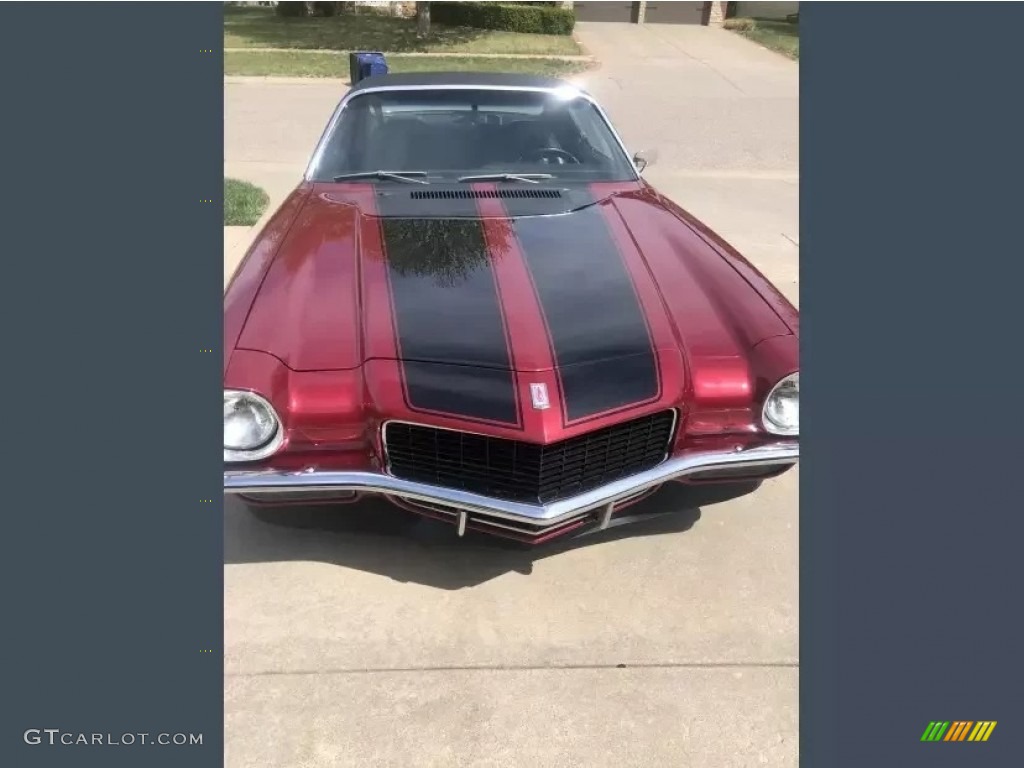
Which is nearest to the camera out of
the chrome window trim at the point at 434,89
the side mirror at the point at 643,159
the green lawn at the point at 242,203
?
the chrome window trim at the point at 434,89

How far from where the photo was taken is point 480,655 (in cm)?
215

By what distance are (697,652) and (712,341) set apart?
2.91 ft

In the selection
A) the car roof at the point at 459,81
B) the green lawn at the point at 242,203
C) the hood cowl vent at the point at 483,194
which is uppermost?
the car roof at the point at 459,81

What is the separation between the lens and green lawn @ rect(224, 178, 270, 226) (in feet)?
18.4

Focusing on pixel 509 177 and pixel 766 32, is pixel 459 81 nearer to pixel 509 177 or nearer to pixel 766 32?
pixel 509 177

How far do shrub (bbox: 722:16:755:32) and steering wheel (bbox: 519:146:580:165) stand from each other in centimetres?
Answer: 1328

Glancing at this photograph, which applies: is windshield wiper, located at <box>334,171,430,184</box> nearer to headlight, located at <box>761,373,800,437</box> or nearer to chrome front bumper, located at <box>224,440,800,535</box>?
chrome front bumper, located at <box>224,440,800,535</box>

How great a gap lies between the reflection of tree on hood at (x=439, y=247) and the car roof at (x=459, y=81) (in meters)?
1.07

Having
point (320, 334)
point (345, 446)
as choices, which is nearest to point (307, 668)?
point (345, 446)

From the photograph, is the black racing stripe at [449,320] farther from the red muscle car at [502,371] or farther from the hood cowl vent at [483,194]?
the hood cowl vent at [483,194]

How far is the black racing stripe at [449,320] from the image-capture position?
2.06 meters

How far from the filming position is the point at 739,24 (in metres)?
16.0

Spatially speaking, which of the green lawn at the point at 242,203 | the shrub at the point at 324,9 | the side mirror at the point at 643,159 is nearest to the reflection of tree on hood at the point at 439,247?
the side mirror at the point at 643,159

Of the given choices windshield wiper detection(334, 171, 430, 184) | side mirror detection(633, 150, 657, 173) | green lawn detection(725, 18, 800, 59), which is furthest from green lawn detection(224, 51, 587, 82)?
windshield wiper detection(334, 171, 430, 184)
